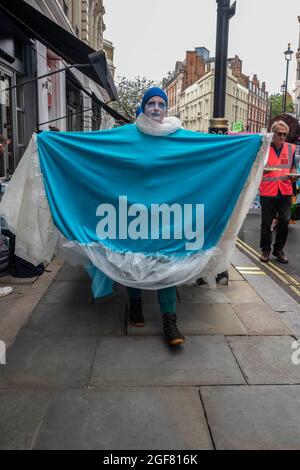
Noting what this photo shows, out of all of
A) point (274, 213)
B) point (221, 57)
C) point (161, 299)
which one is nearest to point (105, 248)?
point (161, 299)

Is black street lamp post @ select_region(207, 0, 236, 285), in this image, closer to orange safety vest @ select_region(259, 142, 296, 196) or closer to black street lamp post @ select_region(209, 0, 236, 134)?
black street lamp post @ select_region(209, 0, 236, 134)

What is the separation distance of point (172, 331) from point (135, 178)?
1.27 meters

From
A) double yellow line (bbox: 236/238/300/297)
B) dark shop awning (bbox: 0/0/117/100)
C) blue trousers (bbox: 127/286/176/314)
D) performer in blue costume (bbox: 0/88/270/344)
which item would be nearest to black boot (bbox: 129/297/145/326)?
performer in blue costume (bbox: 0/88/270/344)

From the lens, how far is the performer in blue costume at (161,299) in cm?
326

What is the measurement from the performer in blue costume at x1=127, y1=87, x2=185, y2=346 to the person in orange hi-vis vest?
262 centimetres

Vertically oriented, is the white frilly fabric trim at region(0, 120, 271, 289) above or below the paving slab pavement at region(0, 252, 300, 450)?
above

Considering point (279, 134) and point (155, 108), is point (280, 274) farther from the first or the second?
point (155, 108)

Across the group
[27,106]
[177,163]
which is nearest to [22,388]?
[177,163]

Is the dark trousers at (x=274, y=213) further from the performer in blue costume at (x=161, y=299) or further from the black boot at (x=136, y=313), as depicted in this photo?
the black boot at (x=136, y=313)

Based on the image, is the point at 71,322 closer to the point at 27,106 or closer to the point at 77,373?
the point at 77,373

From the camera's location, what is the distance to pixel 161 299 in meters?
3.38

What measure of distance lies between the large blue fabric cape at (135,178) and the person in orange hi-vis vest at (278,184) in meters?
2.39

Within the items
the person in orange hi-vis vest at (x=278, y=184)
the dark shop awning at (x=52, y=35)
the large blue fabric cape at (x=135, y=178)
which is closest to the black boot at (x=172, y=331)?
the large blue fabric cape at (x=135, y=178)

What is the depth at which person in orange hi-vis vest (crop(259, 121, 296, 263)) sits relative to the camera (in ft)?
18.9
